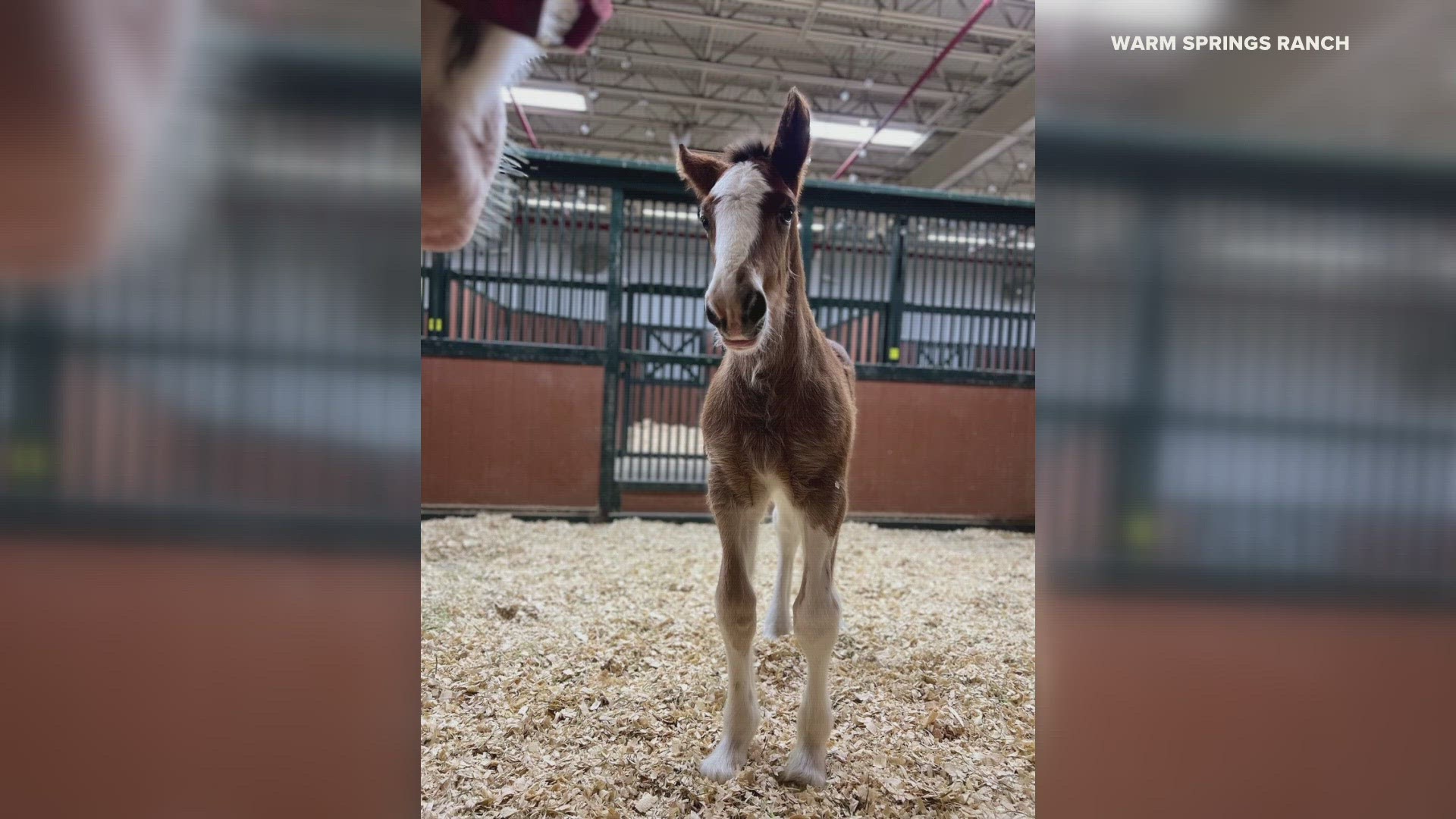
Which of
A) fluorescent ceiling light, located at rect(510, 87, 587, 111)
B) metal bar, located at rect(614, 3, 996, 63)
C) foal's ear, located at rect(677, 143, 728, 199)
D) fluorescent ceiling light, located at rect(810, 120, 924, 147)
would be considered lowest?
foal's ear, located at rect(677, 143, 728, 199)

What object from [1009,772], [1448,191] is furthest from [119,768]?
[1448,191]

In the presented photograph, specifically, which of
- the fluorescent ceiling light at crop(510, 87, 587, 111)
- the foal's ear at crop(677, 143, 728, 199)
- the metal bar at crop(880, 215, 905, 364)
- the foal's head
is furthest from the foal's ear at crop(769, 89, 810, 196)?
the fluorescent ceiling light at crop(510, 87, 587, 111)

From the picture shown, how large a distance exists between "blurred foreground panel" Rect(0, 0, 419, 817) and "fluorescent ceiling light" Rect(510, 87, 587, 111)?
7.70 meters

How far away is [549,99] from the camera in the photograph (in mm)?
8117

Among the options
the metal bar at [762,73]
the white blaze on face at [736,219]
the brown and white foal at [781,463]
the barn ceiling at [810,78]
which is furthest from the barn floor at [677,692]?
the metal bar at [762,73]

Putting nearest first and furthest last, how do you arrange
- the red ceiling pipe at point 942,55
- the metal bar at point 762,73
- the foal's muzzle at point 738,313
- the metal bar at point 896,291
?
the foal's muzzle at point 738,313 < the red ceiling pipe at point 942,55 < the metal bar at point 896,291 < the metal bar at point 762,73

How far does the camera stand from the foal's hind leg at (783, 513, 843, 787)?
167 cm

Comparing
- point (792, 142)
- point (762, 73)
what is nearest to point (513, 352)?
point (792, 142)

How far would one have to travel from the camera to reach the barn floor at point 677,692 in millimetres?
1538

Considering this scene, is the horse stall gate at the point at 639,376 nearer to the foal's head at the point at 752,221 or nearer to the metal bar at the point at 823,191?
the metal bar at the point at 823,191

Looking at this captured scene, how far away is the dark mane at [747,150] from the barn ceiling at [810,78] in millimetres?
6225

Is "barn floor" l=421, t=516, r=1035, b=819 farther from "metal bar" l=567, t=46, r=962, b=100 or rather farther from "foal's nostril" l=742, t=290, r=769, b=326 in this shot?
"metal bar" l=567, t=46, r=962, b=100

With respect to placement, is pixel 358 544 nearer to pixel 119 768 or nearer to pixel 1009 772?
pixel 119 768

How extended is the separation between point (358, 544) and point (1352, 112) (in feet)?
5.73
